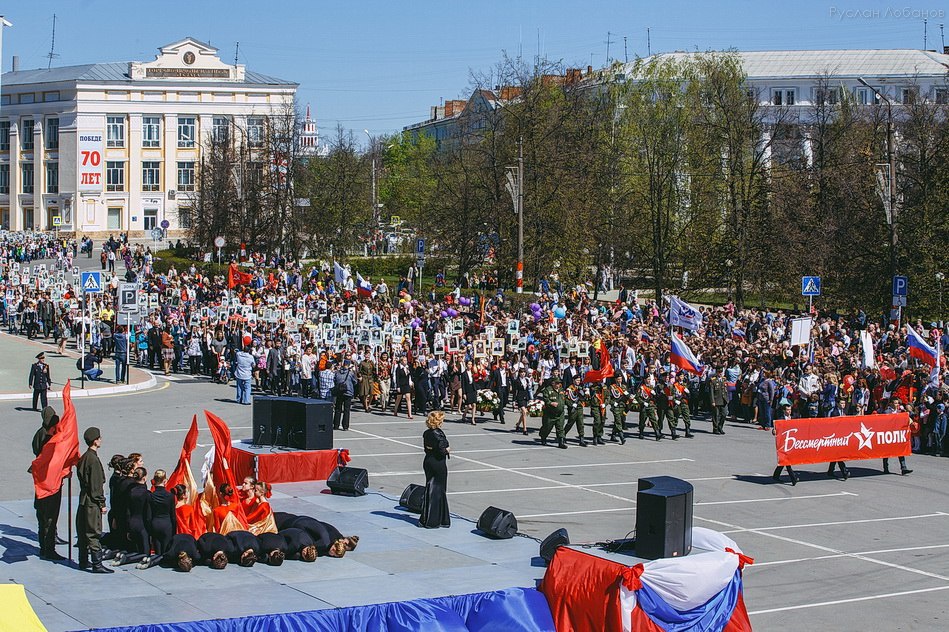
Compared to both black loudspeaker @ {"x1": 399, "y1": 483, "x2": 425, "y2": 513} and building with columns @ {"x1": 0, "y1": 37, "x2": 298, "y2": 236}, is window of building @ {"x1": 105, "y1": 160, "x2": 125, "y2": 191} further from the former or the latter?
black loudspeaker @ {"x1": 399, "y1": 483, "x2": 425, "y2": 513}

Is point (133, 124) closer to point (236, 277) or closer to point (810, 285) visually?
point (236, 277)

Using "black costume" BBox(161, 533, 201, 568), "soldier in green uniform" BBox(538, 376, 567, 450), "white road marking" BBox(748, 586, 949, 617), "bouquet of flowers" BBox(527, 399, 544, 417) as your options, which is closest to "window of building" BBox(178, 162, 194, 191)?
"bouquet of flowers" BBox(527, 399, 544, 417)

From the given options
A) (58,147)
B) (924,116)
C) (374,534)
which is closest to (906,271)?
(924,116)

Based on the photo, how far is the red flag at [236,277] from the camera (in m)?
48.7

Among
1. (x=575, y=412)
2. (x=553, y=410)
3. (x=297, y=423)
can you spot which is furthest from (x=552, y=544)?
(x=575, y=412)

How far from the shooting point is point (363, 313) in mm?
38875

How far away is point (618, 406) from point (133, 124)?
82.5 metres

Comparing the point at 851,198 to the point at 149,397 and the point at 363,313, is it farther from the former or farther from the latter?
the point at 149,397

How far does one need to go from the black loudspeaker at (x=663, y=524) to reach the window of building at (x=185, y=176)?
306 feet

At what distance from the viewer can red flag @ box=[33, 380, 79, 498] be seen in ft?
47.4

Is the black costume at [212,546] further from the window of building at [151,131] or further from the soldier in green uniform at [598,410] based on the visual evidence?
the window of building at [151,131]

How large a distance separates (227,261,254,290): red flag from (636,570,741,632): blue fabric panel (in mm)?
37716

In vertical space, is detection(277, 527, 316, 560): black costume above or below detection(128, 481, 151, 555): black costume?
below

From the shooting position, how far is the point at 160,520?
47.3 feet
